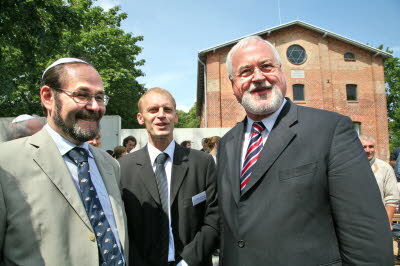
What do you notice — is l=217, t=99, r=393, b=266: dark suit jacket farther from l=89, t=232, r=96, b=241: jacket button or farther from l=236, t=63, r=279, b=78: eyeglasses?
l=89, t=232, r=96, b=241: jacket button

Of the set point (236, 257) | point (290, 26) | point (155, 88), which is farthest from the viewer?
point (290, 26)

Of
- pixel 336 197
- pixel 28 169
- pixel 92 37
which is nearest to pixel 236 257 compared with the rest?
pixel 336 197

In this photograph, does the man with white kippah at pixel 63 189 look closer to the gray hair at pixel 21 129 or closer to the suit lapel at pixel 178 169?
the suit lapel at pixel 178 169

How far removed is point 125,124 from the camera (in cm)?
2664

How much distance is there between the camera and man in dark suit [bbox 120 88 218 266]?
2.25 metres

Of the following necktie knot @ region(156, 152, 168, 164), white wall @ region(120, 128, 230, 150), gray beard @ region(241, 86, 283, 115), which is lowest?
necktie knot @ region(156, 152, 168, 164)

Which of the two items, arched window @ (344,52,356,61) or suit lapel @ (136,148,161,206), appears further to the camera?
arched window @ (344,52,356,61)

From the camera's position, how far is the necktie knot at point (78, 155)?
1884 mm

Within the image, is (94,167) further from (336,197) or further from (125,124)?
(125,124)

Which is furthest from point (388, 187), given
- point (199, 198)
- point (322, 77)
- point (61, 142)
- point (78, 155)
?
point (322, 77)

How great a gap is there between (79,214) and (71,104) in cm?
69

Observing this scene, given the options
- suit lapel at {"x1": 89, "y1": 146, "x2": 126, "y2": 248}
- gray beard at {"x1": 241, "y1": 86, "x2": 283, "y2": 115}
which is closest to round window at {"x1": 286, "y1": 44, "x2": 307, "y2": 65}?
gray beard at {"x1": 241, "y1": 86, "x2": 283, "y2": 115}

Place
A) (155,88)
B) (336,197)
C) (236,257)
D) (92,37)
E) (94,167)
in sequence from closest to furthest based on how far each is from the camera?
(336,197), (236,257), (94,167), (155,88), (92,37)

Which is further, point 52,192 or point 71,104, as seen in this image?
point 71,104
